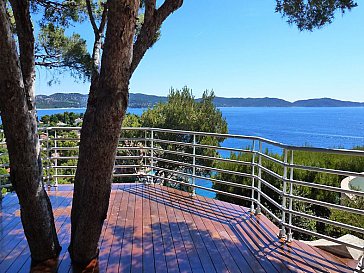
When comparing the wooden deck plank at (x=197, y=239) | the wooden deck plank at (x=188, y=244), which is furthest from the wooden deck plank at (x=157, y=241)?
the wooden deck plank at (x=197, y=239)

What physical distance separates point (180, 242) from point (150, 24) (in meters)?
2.28

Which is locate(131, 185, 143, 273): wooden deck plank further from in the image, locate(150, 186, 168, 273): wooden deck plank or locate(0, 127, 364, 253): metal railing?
locate(0, 127, 364, 253): metal railing

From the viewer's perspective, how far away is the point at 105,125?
254 centimetres

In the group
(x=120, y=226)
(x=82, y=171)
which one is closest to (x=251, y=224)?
(x=120, y=226)

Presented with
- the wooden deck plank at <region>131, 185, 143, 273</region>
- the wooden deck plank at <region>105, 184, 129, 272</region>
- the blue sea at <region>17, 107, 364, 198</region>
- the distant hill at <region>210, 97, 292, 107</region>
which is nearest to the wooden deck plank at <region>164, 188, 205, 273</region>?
the wooden deck plank at <region>131, 185, 143, 273</region>

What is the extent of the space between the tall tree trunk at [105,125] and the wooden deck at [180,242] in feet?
1.66

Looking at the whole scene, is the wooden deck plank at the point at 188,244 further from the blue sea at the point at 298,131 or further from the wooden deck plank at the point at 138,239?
the blue sea at the point at 298,131

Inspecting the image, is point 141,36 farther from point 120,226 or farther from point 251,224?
point 251,224

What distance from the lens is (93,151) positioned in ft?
Result: 8.49

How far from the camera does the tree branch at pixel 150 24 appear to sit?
3082 millimetres

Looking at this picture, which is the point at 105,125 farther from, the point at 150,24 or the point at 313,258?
the point at 313,258

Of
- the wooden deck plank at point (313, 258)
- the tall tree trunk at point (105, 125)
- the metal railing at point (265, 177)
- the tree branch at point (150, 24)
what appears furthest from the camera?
the metal railing at point (265, 177)

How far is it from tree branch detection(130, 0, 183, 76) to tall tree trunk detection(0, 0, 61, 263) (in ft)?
3.32

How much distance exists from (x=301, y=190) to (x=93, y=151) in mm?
5957
